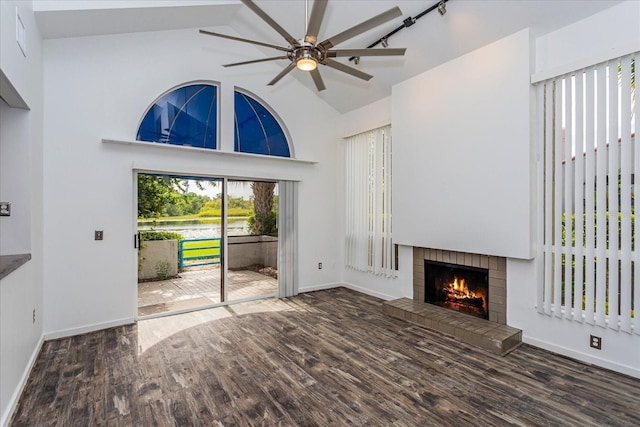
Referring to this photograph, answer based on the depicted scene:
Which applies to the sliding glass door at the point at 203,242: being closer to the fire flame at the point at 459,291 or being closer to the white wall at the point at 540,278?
the fire flame at the point at 459,291

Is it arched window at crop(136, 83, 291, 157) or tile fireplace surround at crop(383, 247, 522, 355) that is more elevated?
arched window at crop(136, 83, 291, 157)

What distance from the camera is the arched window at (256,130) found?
5.18m

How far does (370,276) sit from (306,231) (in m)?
1.42

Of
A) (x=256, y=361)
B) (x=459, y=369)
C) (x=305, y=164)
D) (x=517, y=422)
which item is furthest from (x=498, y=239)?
(x=305, y=164)

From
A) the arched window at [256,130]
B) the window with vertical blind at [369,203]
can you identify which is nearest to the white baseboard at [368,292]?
the window with vertical blind at [369,203]

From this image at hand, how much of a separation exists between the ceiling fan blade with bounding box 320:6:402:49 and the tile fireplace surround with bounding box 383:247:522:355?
9.91 feet

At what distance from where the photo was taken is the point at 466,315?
409 cm

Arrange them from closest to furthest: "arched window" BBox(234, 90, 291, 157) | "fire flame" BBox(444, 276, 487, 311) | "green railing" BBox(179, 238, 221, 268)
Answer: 1. "fire flame" BBox(444, 276, 487, 311)
2. "green railing" BBox(179, 238, 221, 268)
3. "arched window" BBox(234, 90, 291, 157)

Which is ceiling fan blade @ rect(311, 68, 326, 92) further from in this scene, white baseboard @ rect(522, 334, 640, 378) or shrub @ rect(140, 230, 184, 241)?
white baseboard @ rect(522, 334, 640, 378)

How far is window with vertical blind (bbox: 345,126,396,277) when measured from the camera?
5316 mm

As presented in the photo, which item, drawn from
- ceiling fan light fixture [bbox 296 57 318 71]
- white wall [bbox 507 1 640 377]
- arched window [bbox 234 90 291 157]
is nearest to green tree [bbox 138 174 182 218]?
arched window [bbox 234 90 291 157]

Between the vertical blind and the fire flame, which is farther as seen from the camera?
the vertical blind

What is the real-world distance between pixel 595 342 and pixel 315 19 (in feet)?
12.6

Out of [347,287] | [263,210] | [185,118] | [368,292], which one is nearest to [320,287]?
[347,287]
